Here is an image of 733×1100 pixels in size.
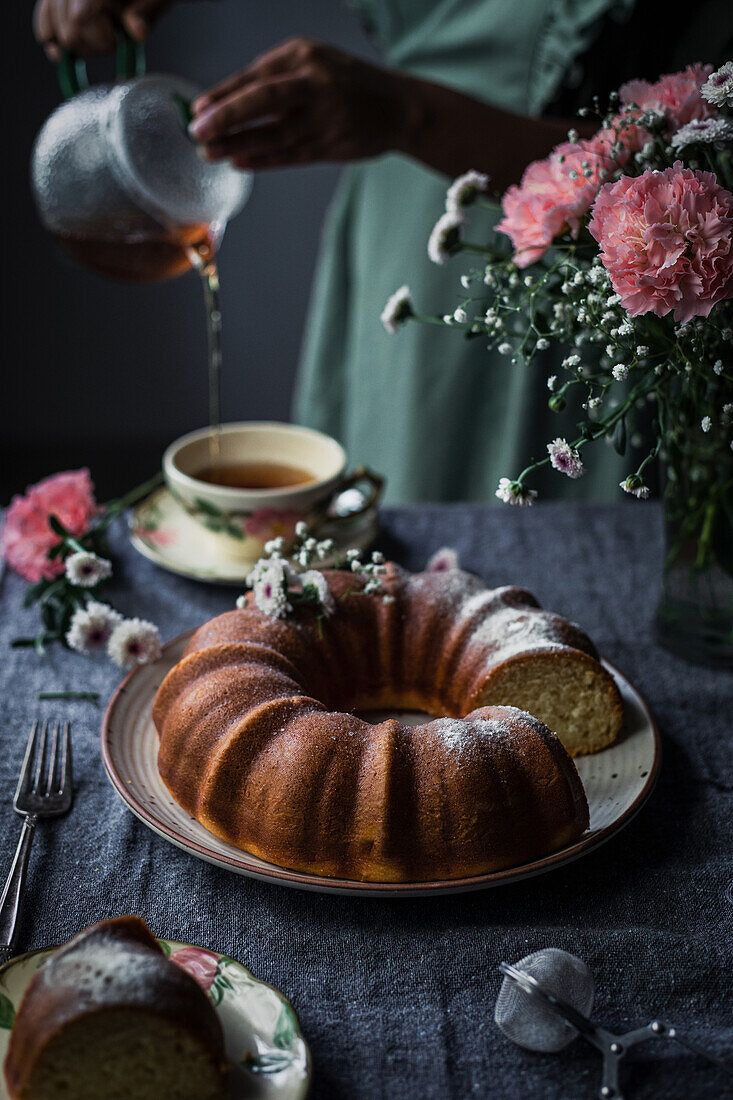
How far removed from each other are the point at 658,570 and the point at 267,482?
0.54 m

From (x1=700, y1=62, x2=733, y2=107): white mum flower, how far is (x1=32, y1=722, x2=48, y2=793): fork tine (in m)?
0.80

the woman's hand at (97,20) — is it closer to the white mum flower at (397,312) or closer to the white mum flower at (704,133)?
the white mum flower at (397,312)

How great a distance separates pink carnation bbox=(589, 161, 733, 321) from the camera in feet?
2.47

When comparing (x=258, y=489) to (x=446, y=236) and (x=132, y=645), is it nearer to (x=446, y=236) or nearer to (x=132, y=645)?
(x=132, y=645)

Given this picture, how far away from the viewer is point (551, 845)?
799mm

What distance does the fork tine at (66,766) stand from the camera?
92 centimetres

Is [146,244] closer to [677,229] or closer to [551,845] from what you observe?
[677,229]

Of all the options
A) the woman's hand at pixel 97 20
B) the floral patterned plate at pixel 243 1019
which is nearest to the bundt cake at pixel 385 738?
the floral patterned plate at pixel 243 1019

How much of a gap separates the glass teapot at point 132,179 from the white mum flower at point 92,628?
0.47m

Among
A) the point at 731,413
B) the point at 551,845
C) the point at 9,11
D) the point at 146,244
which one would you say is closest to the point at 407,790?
the point at 551,845

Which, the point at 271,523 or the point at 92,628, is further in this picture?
the point at 271,523

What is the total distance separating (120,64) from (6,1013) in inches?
51.2

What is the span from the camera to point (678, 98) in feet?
2.80

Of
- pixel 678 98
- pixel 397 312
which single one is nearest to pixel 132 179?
pixel 397 312
